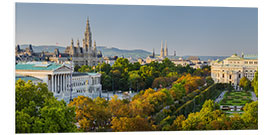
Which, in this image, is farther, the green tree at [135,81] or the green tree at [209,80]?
the green tree at [135,81]

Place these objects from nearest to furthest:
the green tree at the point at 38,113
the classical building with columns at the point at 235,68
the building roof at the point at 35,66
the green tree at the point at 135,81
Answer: the green tree at the point at 38,113
the building roof at the point at 35,66
the classical building with columns at the point at 235,68
the green tree at the point at 135,81

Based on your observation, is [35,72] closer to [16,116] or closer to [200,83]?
[16,116]

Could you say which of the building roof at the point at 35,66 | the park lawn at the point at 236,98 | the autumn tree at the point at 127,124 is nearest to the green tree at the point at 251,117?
the park lawn at the point at 236,98

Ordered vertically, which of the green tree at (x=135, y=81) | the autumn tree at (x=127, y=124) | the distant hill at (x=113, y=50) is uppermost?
the distant hill at (x=113, y=50)

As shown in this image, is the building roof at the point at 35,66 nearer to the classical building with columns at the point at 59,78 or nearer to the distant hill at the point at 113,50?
the classical building with columns at the point at 59,78

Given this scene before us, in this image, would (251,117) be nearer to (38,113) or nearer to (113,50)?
(113,50)
